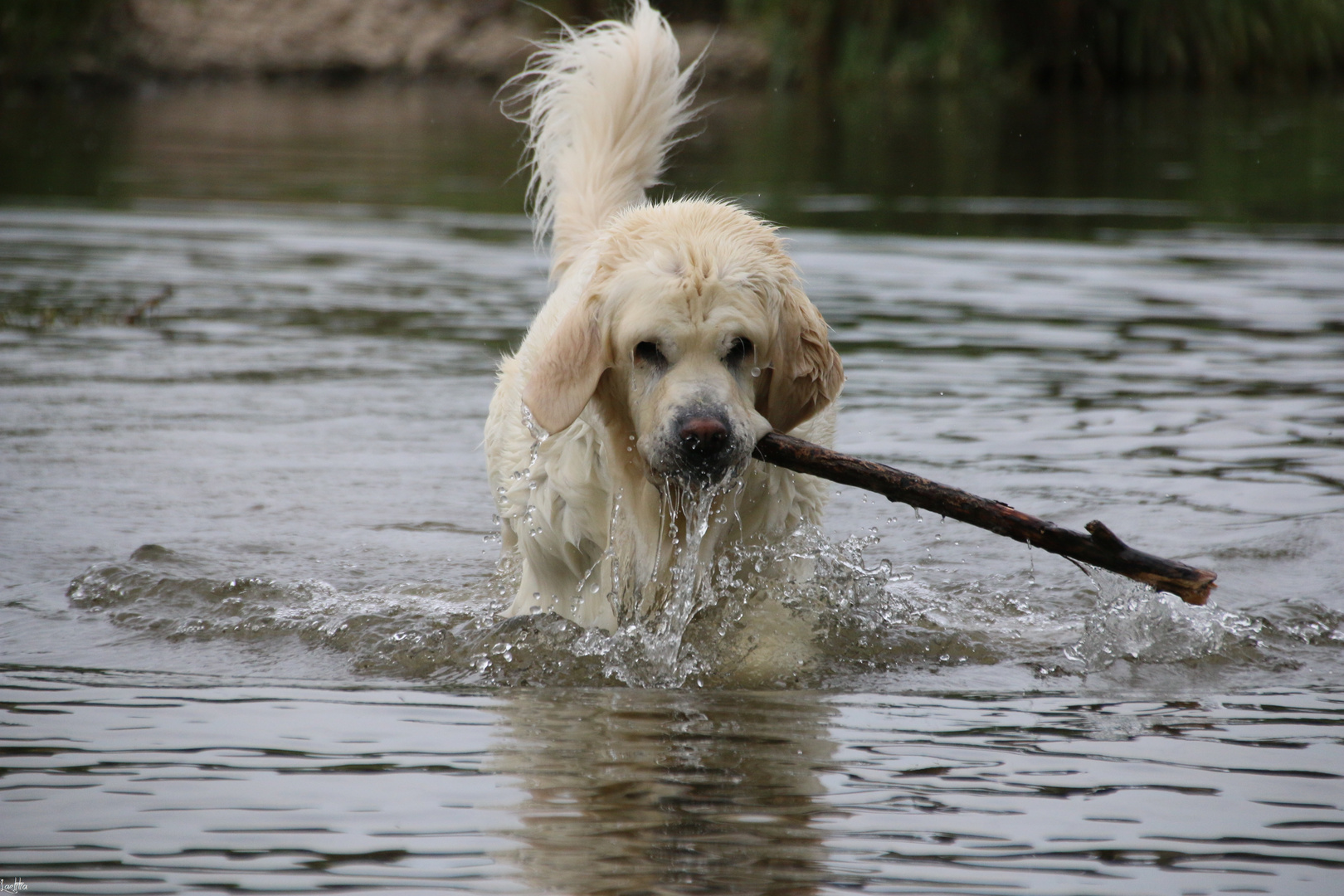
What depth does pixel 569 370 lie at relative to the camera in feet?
14.3

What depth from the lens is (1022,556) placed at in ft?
19.8

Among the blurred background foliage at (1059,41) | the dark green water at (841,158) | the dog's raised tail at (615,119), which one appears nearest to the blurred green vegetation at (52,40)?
the dark green water at (841,158)

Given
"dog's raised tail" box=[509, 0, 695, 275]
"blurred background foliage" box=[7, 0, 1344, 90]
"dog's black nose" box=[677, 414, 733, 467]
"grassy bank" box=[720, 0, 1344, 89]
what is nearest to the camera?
"dog's black nose" box=[677, 414, 733, 467]

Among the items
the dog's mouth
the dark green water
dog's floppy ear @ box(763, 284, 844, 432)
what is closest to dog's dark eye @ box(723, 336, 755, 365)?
dog's floppy ear @ box(763, 284, 844, 432)

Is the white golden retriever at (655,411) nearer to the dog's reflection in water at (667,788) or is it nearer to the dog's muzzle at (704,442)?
the dog's muzzle at (704,442)

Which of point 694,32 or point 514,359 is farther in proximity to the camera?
point 694,32

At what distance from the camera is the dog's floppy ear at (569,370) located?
14.2 feet

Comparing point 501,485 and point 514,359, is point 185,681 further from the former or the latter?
point 514,359

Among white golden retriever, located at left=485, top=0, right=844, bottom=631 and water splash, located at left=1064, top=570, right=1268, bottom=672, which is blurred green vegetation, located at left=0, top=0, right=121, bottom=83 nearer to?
white golden retriever, located at left=485, top=0, right=844, bottom=631

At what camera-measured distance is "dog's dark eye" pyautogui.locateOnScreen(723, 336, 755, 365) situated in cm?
421

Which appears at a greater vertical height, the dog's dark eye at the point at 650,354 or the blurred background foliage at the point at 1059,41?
the blurred background foliage at the point at 1059,41

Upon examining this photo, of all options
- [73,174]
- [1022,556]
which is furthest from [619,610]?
[73,174]

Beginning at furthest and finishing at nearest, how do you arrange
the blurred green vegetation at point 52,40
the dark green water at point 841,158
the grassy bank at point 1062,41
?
the grassy bank at point 1062,41 → the blurred green vegetation at point 52,40 → the dark green water at point 841,158

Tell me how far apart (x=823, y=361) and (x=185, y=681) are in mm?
2050
